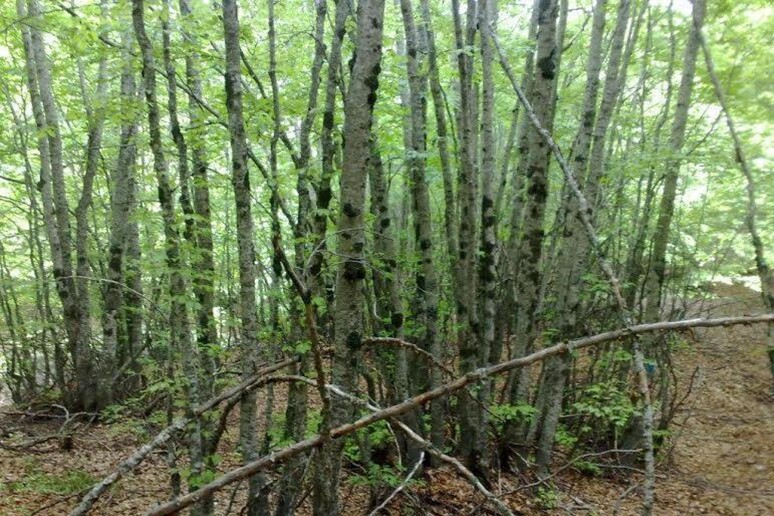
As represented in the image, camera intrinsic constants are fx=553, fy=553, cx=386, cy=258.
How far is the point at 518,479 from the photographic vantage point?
7.10 m

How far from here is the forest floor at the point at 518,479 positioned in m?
6.10

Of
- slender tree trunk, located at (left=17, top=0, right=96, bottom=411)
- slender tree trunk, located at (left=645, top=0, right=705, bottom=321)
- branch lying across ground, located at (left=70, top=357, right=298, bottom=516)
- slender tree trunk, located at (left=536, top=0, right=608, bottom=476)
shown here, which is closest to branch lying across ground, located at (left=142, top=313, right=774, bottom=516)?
branch lying across ground, located at (left=70, top=357, right=298, bottom=516)

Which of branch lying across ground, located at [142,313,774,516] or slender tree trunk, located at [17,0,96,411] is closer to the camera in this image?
branch lying across ground, located at [142,313,774,516]

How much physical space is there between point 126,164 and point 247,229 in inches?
216

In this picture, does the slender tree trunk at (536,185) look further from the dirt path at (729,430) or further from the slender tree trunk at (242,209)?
the dirt path at (729,430)

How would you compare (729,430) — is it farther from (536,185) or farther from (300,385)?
(300,385)

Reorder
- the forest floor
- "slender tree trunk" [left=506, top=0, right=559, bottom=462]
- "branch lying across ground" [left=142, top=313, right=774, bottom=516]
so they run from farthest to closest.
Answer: the forest floor
"slender tree trunk" [left=506, top=0, right=559, bottom=462]
"branch lying across ground" [left=142, top=313, right=774, bottom=516]

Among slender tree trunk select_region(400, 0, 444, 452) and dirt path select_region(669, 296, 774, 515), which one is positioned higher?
slender tree trunk select_region(400, 0, 444, 452)

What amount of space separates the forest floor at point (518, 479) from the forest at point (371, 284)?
0.05 m

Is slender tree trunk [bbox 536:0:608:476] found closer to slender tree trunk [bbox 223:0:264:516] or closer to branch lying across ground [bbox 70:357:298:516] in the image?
branch lying across ground [bbox 70:357:298:516]

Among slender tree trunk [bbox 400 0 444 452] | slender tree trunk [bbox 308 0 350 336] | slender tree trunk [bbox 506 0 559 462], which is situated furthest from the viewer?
slender tree trunk [bbox 400 0 444 452]

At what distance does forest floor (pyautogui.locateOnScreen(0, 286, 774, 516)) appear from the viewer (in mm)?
6102

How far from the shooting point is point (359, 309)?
3402mm

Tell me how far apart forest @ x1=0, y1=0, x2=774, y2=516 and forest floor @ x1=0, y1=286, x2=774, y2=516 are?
5 cm
